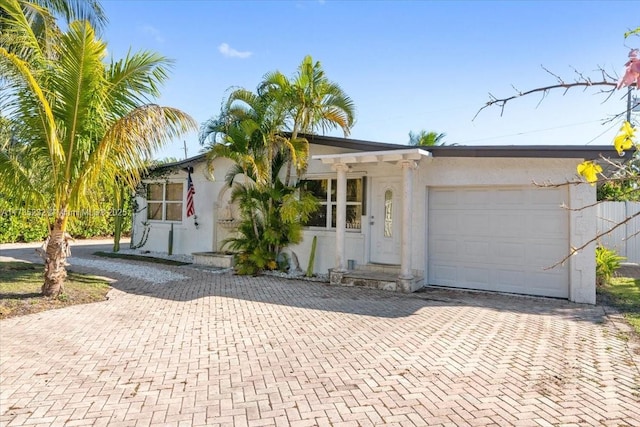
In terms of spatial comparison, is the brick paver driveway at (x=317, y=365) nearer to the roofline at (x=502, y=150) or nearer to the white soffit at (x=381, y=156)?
the roofline at (x=502, y=150)

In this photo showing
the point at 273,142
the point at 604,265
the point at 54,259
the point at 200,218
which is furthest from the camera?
the point at 200,218

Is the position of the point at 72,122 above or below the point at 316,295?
above

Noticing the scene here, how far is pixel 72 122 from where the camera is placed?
7.31 metres

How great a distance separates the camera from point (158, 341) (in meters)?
5.59

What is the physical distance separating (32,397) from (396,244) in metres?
7.93

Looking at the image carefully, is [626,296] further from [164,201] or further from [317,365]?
[164,201]

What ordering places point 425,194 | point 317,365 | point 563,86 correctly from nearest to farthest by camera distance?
1. point 563,86
2. point 317,365
3. point 425,194

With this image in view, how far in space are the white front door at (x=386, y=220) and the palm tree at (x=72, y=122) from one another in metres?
4.94

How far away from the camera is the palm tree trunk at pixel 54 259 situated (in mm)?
7598

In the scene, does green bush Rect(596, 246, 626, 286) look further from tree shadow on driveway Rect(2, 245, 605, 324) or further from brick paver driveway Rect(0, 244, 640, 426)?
brick paver driveway Rect(0, 244, 640, 426)

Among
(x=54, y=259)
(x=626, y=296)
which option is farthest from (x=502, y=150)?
(x=54, y=259)

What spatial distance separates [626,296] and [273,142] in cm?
889

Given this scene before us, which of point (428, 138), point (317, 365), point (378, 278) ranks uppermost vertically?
point (428, 138)

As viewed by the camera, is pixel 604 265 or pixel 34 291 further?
pixel 604 265
